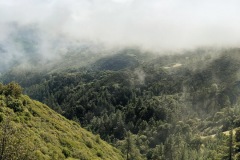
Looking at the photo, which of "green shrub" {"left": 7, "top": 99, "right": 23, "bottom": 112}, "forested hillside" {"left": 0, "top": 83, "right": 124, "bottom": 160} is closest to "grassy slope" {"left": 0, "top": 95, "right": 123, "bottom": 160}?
"forested hillside" {"left": 0, "top": 83, "right": 124, "bottom": 160}

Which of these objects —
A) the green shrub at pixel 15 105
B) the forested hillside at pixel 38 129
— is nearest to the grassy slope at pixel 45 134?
the forested hillside at pixel 38 129

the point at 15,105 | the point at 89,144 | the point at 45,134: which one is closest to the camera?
the point at 45,134

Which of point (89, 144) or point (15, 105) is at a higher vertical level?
point (15, 105)

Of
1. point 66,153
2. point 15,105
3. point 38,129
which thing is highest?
point 15,105

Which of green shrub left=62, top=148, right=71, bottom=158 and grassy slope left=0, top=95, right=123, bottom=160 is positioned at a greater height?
grassy slope left=0, top=95, right=123, bottom=160

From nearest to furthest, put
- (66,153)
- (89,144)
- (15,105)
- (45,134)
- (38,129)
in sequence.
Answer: (66,153) < (45,134) < (38,129) < (15,105) < (89,144)

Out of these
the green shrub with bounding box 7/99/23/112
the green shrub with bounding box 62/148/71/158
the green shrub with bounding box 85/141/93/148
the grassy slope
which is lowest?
the green shrub with bounding box 85/141/93/148

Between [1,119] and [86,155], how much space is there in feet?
70.4

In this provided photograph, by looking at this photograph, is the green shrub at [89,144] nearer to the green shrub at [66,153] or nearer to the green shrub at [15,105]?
the green shrub at [66,153]

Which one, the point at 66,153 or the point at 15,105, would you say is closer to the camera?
the point at 66,153

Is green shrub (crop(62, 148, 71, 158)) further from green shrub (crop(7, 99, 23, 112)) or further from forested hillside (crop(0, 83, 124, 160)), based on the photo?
green shrub (crop(7, 99, 23, 112))

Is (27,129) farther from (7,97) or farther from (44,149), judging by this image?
(7,97)

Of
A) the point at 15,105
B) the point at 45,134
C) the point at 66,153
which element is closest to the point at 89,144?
the point at 66,153

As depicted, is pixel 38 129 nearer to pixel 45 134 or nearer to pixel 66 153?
pixel 45 134
